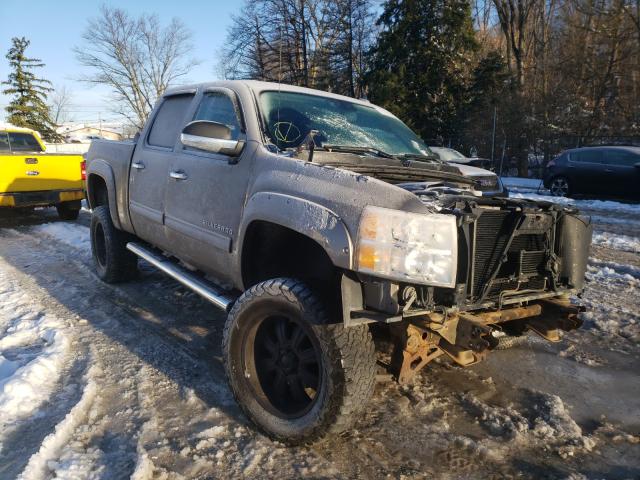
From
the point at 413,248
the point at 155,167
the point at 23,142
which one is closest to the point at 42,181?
the point at 23,142

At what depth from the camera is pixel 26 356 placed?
3.71 metres

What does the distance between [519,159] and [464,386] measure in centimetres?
2062

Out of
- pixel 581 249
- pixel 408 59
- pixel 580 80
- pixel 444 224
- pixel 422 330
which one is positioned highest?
pixel 408 59

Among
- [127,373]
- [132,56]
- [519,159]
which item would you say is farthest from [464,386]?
[132,56]

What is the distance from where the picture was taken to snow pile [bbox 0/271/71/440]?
3014 mm

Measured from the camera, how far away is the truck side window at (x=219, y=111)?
3.52 meters

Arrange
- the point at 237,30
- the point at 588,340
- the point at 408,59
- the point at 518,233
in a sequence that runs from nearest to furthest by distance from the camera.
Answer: the point at 518,233
the point at 588,340
the point at 408,59
the point at 237,30

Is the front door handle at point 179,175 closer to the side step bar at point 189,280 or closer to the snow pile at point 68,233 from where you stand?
the side step bar at point 189,280

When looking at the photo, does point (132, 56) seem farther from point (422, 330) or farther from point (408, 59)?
point (422, 330)

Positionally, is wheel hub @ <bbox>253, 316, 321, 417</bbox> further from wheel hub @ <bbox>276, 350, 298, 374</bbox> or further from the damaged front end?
the damaged front end

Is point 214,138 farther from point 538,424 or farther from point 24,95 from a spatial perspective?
point 24,95

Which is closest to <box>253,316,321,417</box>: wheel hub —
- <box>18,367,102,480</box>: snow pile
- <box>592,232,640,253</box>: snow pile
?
<box>18,367,102,480</box>: snow pile

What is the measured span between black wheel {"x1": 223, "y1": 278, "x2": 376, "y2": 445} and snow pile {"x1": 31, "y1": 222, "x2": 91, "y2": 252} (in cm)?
525

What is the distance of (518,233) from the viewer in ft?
8.47
